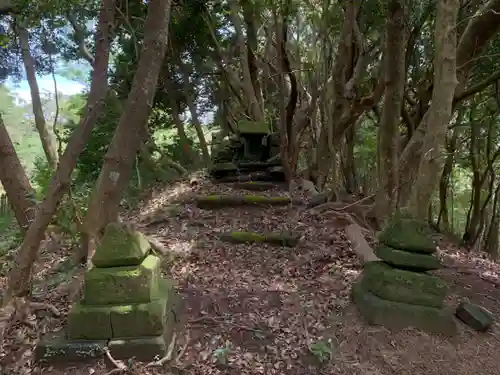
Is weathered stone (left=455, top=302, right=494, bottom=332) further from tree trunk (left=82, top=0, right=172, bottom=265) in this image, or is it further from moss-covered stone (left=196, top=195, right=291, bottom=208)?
moss-covered stone (left=196, top=195, right=291, bottom=208)

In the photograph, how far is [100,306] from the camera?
3.30 meters

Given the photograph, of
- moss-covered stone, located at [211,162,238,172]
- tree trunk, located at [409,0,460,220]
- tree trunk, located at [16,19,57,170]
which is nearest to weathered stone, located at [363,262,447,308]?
tree trunk, located at [409,0,460,220]

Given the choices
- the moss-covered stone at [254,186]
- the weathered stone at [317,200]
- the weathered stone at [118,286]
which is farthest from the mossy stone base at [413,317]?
the moss-covered stone at [254,186]

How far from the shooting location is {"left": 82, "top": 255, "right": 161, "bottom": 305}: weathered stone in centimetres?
329

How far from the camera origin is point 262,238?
593 cm

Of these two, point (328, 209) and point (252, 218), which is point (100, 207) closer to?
point (252, 218)

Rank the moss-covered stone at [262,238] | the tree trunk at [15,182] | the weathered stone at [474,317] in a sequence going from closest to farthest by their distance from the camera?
1. the weathered stone at [474,317]
2. the tree trunk at [15,182]
3. the moss-covered stone at [262,238]

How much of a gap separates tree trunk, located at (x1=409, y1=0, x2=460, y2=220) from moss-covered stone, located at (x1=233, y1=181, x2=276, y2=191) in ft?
16.0

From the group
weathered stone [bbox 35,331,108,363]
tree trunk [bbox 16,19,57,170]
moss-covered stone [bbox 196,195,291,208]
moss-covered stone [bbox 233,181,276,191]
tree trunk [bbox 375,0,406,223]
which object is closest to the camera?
weathered stone [bbox 35,331,108,363]

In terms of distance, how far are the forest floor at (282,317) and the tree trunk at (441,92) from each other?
4.79 feet

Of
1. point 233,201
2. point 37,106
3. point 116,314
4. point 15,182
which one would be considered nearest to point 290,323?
point 116,314

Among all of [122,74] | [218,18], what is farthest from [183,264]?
[218,18]

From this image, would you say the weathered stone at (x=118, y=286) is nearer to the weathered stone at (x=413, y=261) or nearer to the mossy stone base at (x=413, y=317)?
the mossy stone base at (x=413, y=317)

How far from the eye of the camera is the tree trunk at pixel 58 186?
12.2 feet
